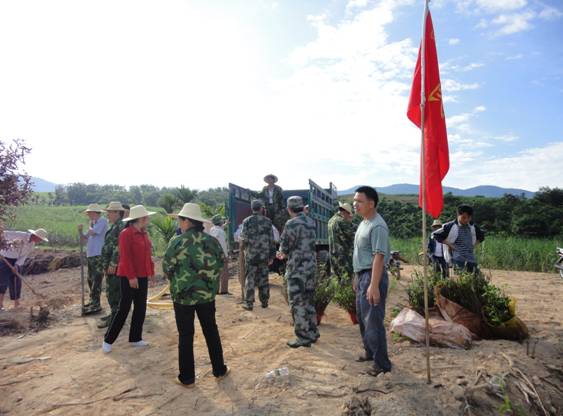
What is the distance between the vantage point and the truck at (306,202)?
8.46 m

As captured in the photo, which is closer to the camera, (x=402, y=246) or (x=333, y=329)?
(x=333, y=329)

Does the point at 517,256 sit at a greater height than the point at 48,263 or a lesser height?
greater

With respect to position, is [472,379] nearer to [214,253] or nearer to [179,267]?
[214,253]

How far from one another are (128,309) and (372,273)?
116 inches

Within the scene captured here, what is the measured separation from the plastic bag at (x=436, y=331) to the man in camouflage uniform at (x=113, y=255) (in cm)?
361

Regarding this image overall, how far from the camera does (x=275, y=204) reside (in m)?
8.37

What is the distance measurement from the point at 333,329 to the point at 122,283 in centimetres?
279

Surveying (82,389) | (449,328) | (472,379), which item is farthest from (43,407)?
(449,328)

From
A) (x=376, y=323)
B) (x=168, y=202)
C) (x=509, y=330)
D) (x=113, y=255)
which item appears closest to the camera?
(x=376, y=323)

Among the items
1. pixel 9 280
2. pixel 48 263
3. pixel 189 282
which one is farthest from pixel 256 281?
pixel 48 263

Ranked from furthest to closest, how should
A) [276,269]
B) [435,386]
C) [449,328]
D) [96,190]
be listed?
[96,190] → [276,269] → [449,328] → [435,386]

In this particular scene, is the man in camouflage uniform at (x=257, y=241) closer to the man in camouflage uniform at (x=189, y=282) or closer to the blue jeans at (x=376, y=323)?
the man in camouflage uniform at (x=189, y=282)

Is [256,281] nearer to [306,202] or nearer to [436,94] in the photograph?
[306,202]

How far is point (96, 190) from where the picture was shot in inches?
3130
